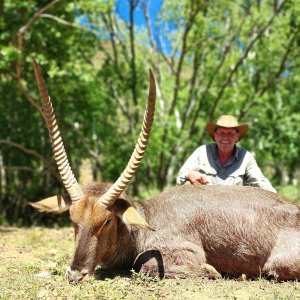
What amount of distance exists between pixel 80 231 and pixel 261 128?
1947cm

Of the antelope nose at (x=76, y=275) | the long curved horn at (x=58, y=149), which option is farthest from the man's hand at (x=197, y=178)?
the antelope nose at (x=76, y=275)

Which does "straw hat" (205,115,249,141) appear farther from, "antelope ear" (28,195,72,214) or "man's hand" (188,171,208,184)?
"antelope ear" (28,195,72,214)

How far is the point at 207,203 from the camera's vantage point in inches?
289

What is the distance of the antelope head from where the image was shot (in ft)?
21.2

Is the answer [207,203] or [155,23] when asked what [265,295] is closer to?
[207,203]

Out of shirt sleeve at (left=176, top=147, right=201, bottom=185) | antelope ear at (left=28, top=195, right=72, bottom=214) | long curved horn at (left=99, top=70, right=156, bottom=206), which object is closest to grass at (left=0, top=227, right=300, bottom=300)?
antelope ear at (left=28, top=195, right=72, bottom=214)

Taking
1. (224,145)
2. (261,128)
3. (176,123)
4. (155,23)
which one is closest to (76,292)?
(224,145)

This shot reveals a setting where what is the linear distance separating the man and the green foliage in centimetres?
884

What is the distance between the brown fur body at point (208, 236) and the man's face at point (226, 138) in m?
1.44

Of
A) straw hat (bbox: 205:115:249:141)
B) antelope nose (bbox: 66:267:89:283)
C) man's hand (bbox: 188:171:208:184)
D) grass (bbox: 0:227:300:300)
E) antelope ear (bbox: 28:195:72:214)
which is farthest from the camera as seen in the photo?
straw hat (bbox: 205:115:249:141)

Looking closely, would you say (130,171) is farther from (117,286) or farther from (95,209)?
(117,286)

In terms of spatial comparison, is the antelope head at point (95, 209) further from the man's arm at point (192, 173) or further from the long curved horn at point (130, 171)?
the man's arm at point (192, 173)

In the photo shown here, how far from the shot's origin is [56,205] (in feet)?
23.2

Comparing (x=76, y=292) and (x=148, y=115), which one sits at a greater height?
(x=148, y=115)
